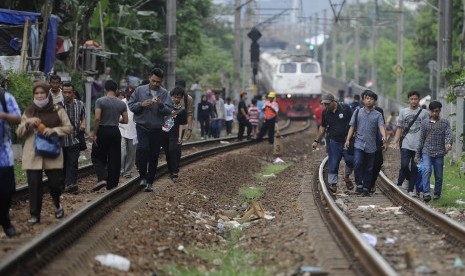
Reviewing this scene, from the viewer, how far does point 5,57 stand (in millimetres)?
23656

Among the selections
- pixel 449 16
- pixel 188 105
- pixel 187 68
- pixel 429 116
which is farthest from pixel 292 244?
pixel 187 68

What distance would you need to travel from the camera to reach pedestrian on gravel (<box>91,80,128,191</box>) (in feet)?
45.2

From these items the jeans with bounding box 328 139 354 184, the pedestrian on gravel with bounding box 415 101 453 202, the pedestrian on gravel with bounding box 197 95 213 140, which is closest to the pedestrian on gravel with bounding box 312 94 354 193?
the jeans with bounding box 328 139 354 184

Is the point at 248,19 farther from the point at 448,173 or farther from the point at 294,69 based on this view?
the point at 448,173

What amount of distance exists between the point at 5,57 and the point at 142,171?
33.4 ft

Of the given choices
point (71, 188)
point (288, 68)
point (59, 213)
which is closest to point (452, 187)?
point (71, 188)

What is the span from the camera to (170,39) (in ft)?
91.6

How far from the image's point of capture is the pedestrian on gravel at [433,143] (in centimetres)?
1469

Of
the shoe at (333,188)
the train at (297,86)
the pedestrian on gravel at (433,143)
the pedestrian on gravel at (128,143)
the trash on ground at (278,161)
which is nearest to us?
the pedestrian on gravel at (433,143)

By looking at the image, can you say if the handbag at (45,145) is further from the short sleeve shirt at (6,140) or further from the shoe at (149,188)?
the shoe at (149,188)

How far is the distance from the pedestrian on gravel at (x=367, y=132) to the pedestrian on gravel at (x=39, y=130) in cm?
595

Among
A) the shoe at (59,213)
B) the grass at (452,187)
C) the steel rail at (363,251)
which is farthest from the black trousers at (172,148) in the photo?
the shoe at (59,213)

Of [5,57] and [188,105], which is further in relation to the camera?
[5,57]

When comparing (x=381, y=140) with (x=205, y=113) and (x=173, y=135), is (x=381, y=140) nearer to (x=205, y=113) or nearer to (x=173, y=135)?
(x=173, y=135)
